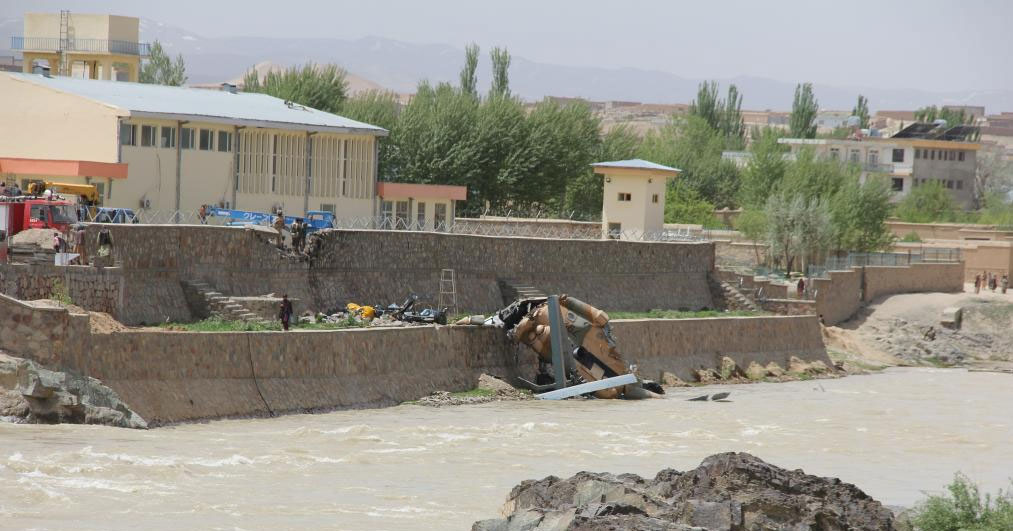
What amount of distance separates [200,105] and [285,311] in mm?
13279

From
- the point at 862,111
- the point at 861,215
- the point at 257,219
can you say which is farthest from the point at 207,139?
the point at 862,111

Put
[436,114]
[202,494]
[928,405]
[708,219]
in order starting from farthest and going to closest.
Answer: [708,219]
[436,114]
[928,405]
[202,494]

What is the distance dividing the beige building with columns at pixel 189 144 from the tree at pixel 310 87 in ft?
44.3

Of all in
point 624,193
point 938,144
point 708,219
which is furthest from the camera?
point 938,144

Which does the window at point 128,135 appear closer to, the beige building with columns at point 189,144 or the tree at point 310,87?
the beige building with columns at point 189,144

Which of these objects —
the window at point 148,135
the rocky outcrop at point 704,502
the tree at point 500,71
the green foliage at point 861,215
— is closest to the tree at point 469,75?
the tree at point 500,71

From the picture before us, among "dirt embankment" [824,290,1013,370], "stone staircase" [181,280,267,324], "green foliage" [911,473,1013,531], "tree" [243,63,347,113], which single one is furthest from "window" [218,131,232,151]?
"green foliage" [911,473,1013,531]

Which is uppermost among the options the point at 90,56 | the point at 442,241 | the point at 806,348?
the point at 90,56

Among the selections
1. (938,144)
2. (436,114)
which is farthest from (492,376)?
(938,144)

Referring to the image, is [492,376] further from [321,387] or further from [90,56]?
[90,56]

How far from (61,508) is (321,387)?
12.0 m

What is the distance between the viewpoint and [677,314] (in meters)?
46.8

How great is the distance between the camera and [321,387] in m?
31.5

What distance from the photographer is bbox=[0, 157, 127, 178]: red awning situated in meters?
39.9
